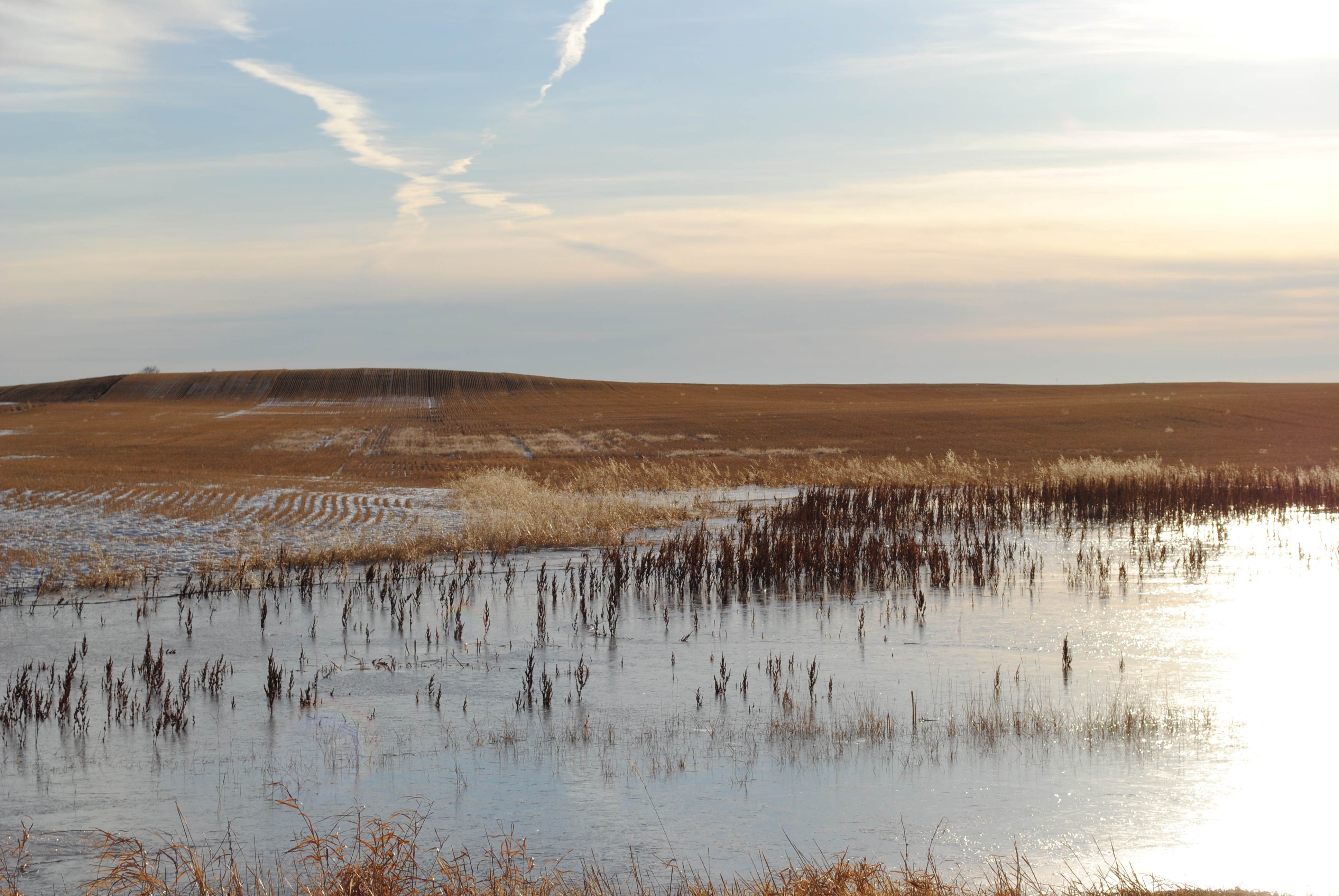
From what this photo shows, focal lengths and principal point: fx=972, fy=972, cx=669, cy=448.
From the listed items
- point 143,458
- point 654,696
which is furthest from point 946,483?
point 143,458

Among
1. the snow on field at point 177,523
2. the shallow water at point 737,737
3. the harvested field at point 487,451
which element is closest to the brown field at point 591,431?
the harvested field at point 487,451

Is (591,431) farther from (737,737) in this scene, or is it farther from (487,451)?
(737,737)

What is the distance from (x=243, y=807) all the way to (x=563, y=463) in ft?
105

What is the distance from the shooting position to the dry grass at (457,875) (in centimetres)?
502

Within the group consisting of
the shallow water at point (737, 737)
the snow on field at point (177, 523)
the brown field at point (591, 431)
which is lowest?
the shallow water at point (737, 737)

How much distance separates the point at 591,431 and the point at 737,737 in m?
46.7

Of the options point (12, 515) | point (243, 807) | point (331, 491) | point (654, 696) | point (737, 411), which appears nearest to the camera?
point (243, 807)

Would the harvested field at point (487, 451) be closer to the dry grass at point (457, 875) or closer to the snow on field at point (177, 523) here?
the snow on field at point (177, 523)

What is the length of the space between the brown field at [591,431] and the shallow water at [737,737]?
684 inches

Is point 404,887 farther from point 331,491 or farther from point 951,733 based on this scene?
point 331,491

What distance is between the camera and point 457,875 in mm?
5148

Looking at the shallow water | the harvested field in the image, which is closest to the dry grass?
the shallow water

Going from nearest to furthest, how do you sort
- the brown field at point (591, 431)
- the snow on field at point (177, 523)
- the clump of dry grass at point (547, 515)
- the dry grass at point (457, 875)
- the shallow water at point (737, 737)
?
the dry grass at point (457, 875)
the shallow water at point (737, 737)
the snow on field at point (177, 523)
the clump of dry grass at point (547, 515)
the brown field at point (591, 431)

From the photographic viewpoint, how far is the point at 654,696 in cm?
928
